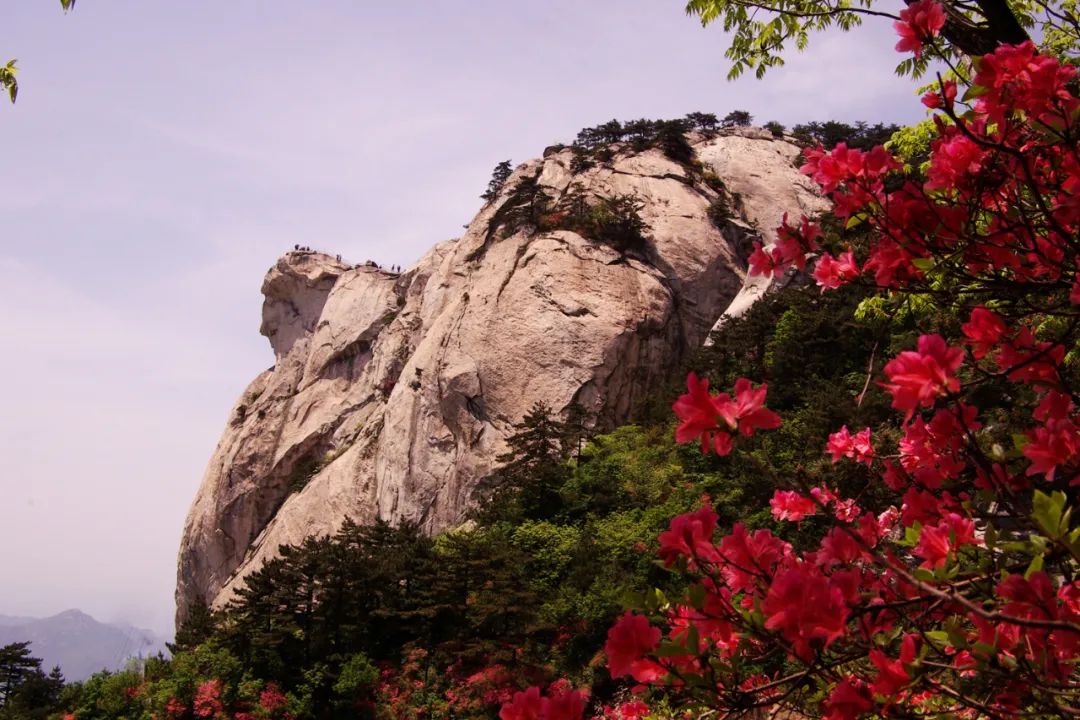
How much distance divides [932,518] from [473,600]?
11.8 metres

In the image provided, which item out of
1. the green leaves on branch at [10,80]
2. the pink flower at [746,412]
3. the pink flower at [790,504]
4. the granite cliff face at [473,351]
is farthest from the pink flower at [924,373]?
the granite cliff face at [473,351]

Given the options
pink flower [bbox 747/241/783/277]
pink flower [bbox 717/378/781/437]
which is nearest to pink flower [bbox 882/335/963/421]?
pink flower [bbox 717/378/781/437]

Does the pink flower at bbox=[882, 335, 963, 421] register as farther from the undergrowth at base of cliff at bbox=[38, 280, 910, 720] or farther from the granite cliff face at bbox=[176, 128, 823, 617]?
the granite cliff face at bbox=[176, 128, 823, 617]

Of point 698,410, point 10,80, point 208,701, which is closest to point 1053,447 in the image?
point 698,410

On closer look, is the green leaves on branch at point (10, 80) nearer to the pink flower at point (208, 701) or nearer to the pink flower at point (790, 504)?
the pink flower at point (790, 504)

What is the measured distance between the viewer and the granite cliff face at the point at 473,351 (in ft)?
78.6

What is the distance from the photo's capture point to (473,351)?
24969mm

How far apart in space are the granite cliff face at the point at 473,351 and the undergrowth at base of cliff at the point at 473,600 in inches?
223

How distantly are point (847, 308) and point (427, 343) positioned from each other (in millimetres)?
15552

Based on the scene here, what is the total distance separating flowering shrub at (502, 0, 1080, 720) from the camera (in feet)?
4.40

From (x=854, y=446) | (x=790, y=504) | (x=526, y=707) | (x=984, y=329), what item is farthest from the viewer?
(x=854, y=446)

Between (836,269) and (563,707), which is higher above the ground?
(836,269)

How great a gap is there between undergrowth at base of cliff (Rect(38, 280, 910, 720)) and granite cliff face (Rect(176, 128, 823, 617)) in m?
5.66

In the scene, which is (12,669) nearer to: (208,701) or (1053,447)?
(208,701)
